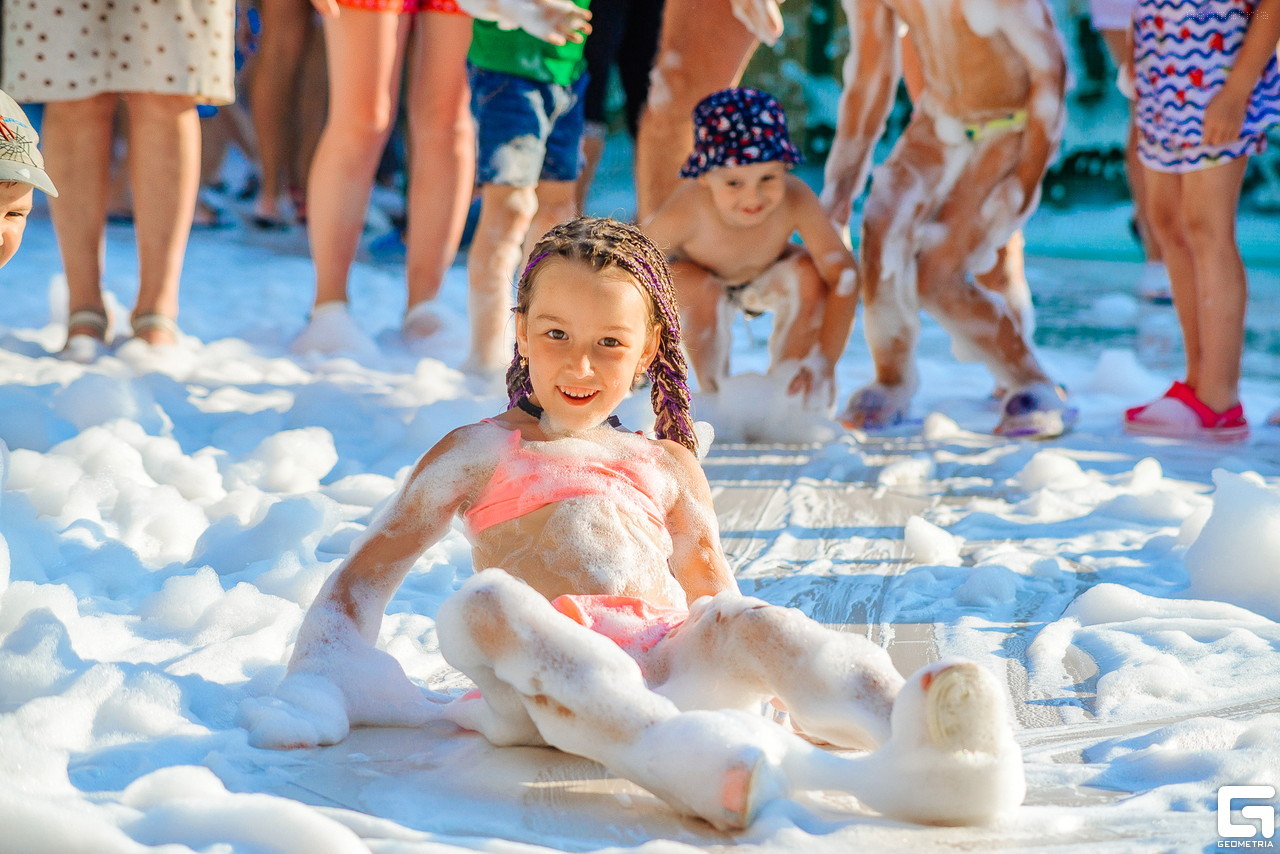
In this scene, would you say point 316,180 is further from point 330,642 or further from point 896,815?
point 896,815

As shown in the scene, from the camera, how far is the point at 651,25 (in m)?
4.30

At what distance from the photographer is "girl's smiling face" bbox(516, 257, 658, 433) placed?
1.62 meters

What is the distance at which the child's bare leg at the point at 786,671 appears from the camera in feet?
4.35

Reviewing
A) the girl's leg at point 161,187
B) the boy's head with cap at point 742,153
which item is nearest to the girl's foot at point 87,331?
the girl's leg at point 161,187

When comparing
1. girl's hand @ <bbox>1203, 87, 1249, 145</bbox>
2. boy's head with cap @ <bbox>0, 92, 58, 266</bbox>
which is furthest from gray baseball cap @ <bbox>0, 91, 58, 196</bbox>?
girl's hand @ <bbox>1203, 87, 1249, 145</bbox>

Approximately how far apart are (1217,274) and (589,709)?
2.70 m

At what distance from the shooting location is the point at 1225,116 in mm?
3238

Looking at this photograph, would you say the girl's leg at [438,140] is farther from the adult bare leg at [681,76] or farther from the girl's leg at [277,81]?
the girl's leg at [277,81]

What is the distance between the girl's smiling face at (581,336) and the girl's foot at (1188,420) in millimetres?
2280

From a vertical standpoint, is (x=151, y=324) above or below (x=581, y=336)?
below

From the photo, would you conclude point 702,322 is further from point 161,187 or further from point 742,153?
point 161,187

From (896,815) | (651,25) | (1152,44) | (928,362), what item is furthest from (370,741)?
(928,362)

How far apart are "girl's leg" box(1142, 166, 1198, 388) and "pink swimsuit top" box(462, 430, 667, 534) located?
2.44m

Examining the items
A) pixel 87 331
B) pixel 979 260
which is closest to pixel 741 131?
pixel 979 260
